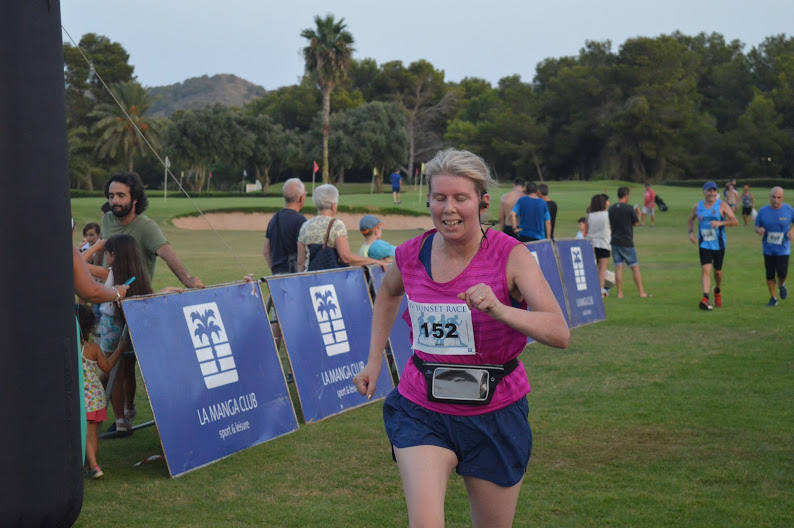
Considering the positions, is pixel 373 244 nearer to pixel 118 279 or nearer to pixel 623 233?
pixel 118 279

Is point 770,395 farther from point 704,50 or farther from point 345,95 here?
point 704,50

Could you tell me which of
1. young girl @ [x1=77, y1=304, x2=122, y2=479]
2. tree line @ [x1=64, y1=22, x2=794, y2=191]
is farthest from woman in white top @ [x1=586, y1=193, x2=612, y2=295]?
tree line @ [x1=64, y1=22, x2=794, y2=191]

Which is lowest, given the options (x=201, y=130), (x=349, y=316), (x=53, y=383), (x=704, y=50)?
(x=349, y=316)

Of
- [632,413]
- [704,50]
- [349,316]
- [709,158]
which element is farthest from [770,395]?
[704,50]

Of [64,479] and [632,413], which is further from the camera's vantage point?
[632,413]

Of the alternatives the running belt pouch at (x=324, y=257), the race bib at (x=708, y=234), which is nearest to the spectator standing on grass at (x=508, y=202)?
the race bib at (x=708, y=234)

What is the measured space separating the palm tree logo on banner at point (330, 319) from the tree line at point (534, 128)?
69.8m

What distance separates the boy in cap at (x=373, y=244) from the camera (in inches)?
409

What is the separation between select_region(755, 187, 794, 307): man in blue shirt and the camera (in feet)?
51.0

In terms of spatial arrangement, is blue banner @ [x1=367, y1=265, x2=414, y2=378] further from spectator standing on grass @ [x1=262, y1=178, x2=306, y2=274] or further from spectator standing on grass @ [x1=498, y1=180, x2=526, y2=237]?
spectator standing on grass @ [x1=498, y1=180, x2=526, y2=237]

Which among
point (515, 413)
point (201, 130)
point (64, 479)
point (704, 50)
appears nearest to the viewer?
point (64, 479)

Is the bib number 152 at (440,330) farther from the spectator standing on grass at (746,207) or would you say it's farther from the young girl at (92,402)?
the spectator standing on grass at (746,207)

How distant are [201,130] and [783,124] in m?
54.0

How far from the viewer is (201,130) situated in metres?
79.9
